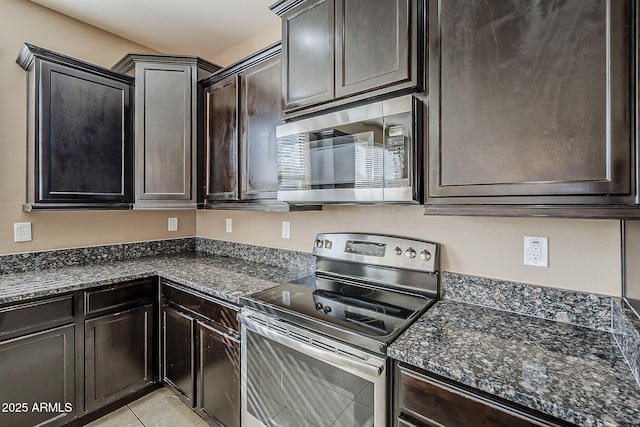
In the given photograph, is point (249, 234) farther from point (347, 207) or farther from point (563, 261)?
point (563, 261)

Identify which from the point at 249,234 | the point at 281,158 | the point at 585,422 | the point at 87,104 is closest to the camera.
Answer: the point at 585,422

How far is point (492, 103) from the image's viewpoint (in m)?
1.10

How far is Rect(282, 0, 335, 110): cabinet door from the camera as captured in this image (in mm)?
1551

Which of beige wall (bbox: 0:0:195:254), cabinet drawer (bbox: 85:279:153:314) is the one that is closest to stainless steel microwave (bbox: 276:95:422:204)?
cabinet drawer (bbox: 85:279:153:314)

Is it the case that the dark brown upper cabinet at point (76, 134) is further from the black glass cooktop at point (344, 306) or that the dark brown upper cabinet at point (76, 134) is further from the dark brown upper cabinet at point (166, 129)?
the black glass cooktop at point (344, 306)

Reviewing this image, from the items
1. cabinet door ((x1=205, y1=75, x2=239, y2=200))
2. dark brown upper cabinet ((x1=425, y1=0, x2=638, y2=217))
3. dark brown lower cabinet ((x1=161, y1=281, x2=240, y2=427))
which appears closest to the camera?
dark brown upper cabinet ((x1=425, y1=0, x2=638, y2=217))

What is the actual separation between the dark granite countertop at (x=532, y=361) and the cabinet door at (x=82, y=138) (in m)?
2.21

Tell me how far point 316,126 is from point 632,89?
1138 mm

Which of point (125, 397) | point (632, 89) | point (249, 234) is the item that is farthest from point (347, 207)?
point (125, 397)

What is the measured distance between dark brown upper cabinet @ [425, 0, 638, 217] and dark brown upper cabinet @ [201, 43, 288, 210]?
0.97m

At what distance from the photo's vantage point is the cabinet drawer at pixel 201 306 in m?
1.69

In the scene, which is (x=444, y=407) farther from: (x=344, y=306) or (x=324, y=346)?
(x=344, y=306)

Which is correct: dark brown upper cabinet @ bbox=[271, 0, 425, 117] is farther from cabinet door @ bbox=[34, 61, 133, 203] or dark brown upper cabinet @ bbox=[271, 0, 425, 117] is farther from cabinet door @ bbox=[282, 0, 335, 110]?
cabinet door @ bbox=[34, 61, 133, 203]

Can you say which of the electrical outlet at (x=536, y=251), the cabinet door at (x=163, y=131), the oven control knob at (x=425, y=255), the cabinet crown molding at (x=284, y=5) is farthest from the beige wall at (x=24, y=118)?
the electrical outlet at (x=536, y=251)
